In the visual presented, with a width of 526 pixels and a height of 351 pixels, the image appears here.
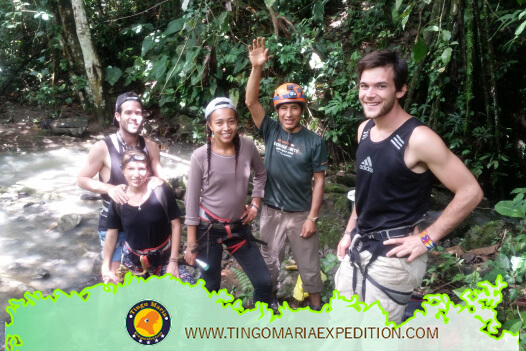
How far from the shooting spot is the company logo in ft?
6.59

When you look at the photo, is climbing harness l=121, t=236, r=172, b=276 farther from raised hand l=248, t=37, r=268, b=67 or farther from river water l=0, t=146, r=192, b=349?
raised hand l=248, t=37, r=268, b=67

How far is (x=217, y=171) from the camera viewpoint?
295 cm

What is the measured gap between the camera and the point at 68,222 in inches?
212

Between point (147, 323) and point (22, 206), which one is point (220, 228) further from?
point (22, 206)

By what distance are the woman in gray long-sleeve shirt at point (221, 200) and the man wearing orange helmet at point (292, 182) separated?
0.30 meters

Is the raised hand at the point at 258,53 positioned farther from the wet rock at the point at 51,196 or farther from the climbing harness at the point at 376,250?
the wet rock at the point at 51,196

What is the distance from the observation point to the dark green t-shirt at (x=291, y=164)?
326cm

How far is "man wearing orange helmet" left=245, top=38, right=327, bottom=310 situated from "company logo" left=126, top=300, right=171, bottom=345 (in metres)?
1.54

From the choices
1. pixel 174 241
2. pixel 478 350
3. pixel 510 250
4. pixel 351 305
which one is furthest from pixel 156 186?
pixel 510 250

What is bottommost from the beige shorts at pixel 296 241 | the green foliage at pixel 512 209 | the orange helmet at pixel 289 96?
the beige shorts at pixel 296 241

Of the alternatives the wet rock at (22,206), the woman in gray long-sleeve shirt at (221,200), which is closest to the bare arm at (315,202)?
the woman in gray long-sleeve shirt at (221,200)

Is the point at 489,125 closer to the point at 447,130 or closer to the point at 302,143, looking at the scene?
the point at 447,130

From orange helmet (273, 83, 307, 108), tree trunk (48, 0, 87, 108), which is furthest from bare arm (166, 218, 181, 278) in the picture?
tree trunk (48, 0, 87, 108)

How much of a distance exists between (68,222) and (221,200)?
11.0ft
